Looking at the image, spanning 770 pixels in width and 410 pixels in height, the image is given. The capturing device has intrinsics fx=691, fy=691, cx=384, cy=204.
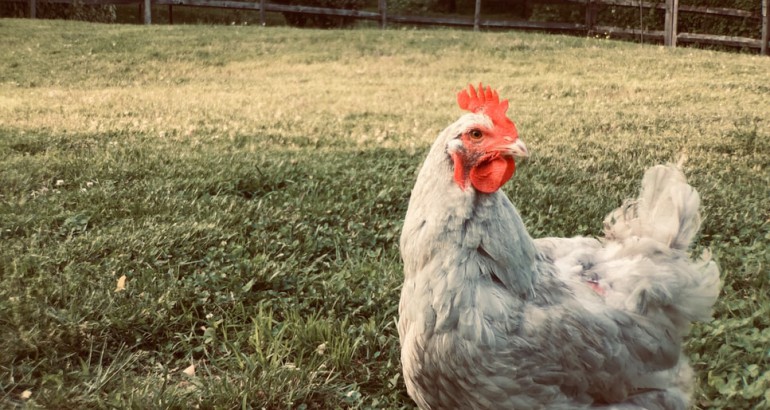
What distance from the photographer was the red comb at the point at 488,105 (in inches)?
102

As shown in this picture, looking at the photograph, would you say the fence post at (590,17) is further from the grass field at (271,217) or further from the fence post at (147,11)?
the fence post at (147,11)

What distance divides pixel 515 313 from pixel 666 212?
0.90 m

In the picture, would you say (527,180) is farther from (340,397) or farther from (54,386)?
(54,386)

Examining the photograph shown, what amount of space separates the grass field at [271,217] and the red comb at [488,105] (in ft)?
4.78

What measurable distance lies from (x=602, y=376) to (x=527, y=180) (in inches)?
136

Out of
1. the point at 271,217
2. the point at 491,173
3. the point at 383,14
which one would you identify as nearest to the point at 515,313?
the point at 491,173

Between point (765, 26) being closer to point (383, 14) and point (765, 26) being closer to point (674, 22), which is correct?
point (674, 22)

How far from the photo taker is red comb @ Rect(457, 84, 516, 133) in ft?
8.52

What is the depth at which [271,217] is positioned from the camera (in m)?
4.98

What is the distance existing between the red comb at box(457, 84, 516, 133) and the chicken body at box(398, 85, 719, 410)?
2.0 inches

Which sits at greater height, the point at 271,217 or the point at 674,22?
the point at 674,22

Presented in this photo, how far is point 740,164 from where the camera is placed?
6762mm

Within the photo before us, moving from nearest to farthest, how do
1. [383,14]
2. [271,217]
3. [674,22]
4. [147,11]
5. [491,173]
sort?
1. [491,173]
2. [271,217]
3. [674,22]
4. [147,11]
5. [383,14]

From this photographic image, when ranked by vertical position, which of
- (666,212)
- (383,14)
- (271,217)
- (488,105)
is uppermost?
(383,14)
